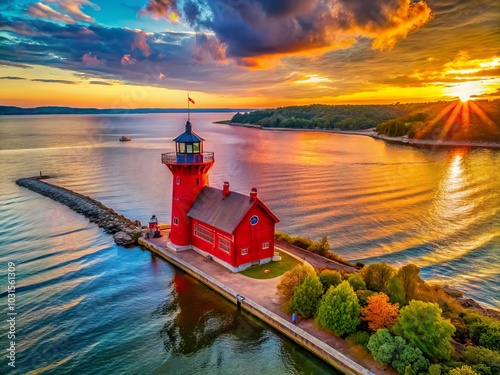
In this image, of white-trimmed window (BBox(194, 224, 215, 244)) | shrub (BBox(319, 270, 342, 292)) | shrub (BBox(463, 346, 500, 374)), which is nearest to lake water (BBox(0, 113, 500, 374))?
white-trimmed window (BBox(194, 224, 215, 244))

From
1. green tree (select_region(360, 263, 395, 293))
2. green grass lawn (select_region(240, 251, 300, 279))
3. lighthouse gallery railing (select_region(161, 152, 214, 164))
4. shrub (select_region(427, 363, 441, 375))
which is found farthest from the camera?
lighthouse gallery railing (select_region(161, 152, 214, 164))

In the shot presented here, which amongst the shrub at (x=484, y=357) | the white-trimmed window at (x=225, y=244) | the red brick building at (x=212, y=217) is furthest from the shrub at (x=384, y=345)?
the white-trimmed window at (x=225, y=244)

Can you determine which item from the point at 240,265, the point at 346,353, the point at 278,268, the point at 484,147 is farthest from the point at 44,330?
the point at 484,147

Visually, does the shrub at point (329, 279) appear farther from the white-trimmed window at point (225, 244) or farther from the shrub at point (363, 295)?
the white-trimmed window at point (225, 244)

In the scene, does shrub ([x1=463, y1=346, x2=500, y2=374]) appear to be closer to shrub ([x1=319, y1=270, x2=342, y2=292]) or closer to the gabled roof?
shrub ([x1=319, y1=270, x2=342, y2=292])

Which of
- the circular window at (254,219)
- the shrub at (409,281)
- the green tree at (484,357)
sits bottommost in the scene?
the green tree at (484,357)
